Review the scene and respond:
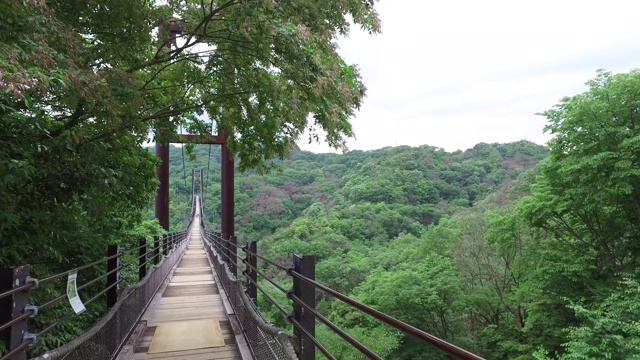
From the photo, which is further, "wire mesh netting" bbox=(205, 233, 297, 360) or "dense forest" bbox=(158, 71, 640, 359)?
"dense forest" bbox=(158, 71, 640, 359)

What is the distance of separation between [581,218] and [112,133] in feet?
52.6

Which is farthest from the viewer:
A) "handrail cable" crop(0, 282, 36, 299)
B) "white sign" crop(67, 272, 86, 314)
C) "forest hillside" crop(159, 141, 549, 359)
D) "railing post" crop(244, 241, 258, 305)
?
"forest hillside" crop(159, 141, 549, 359)

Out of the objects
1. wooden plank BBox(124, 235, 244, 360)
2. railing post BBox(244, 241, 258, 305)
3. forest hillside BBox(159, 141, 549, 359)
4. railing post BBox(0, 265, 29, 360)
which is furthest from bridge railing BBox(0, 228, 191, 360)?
forest hillside BBox(159, 141, 549, 359)

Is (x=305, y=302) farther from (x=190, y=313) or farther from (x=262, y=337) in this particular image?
(x=190, y=313)

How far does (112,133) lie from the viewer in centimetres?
355

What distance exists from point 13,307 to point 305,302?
4.65 ft

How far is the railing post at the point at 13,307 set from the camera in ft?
6.01

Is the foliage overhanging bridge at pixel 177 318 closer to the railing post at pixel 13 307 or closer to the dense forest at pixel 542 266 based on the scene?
the railing post at pixel 13 307

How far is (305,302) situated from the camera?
2311mm

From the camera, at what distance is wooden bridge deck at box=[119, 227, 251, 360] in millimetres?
3322

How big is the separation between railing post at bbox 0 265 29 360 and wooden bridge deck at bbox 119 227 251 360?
4.69 feet

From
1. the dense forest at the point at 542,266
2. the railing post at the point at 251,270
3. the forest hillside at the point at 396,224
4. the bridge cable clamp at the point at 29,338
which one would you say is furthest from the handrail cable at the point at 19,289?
the dense forest at the point at 542,266

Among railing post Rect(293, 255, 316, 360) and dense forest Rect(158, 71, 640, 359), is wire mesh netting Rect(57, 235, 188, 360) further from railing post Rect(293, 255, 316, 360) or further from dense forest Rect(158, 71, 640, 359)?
dense forest Rect(158, 71, 640, 359)

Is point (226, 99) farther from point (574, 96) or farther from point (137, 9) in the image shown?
point (574, 96)
